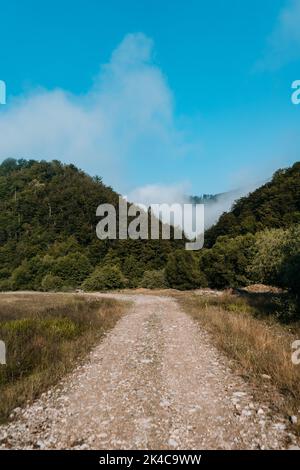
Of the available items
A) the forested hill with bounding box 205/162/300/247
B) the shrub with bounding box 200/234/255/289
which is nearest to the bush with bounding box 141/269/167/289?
the shrub with bounding box 200/234/255/289

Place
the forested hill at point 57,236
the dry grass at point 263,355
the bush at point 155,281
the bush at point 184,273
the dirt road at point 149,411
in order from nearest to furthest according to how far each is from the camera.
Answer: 1. the dirt road at point 149,411
2. the dry grass at point 263,355
3. the bush at point 184,273
4. the bush at point 155,281
5. the forested hill at point 57,236

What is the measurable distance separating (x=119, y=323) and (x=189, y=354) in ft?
21.5

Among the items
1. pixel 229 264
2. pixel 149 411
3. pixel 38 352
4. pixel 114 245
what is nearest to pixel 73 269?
pixel 114 245

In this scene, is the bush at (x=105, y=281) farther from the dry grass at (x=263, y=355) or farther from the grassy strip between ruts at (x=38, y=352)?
the dry grass at (x=263, y=355)

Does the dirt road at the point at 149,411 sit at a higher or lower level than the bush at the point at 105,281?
higher

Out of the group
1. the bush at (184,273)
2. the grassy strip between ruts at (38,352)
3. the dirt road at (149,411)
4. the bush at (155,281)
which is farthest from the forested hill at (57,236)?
the dirt road at (149,411)

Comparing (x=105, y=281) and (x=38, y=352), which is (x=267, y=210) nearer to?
(x=105, y=281)

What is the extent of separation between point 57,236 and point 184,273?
202 ft

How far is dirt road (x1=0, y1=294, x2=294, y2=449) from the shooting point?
4.53 metres

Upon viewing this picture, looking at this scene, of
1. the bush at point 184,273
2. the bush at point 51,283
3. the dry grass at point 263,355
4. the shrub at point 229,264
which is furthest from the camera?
the bush at point 51,283

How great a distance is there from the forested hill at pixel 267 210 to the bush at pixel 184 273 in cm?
1956

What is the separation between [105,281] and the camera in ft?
231

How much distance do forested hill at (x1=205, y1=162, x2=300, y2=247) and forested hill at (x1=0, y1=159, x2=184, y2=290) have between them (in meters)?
17.3

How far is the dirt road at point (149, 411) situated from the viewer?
4.53 metres
